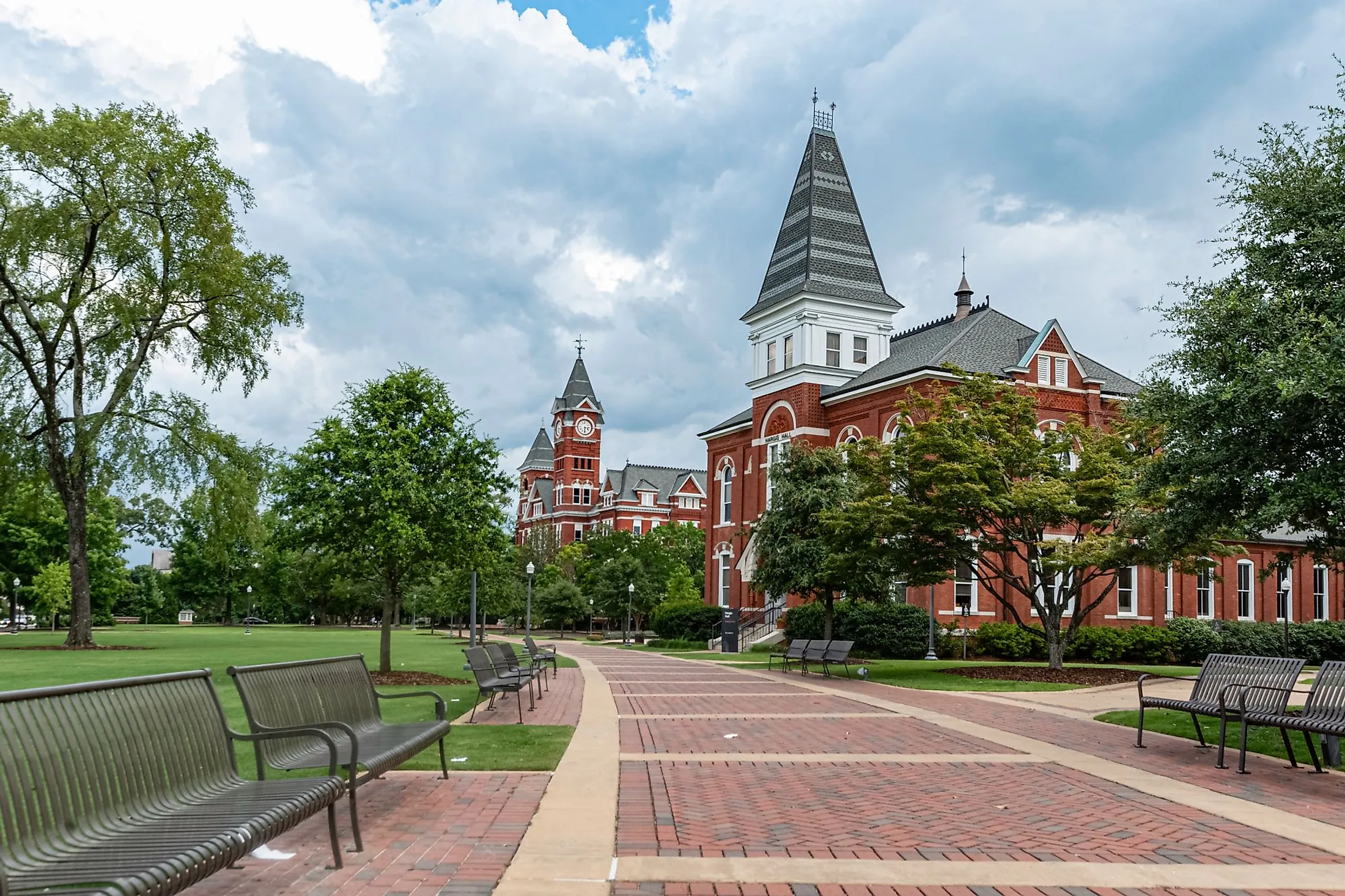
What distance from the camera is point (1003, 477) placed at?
23.0 m

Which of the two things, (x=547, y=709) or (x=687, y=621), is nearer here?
(x=547, y=709)

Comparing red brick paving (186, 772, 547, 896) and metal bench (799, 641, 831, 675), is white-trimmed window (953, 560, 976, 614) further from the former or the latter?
red brick paving (186, 772, 547, 896)

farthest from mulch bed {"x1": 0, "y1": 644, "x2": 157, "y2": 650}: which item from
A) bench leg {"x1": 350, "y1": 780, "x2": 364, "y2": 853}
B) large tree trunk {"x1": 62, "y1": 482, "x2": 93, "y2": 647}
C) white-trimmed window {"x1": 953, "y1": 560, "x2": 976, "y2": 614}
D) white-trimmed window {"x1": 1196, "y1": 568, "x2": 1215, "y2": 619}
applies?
white-trimmed window {"x1": 1196, "y1": 568, "x2": 1215, "y2": 619}

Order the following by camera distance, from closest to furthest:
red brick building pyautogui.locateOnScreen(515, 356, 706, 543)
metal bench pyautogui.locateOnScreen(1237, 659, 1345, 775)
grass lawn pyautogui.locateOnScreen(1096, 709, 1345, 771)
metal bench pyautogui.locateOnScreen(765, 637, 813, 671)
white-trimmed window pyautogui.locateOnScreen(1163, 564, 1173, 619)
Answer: metal bench pyautogui.locateOnScreen(1237, 659, 1345, 775) < grass lawn pyautogui.locateOnScreen(1096, 709, 1345, 771) < metal bench pyautogui.locateOnScreen(765, 637, 813, 671) < white-trimmed window pyautogui.locateOnScreen(1163, 564, 1173, 619) < red brick building pyautogui.locateOnScreen(515, 356, 706, 543)

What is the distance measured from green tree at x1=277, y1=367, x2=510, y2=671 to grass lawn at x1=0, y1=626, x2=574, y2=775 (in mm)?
2529

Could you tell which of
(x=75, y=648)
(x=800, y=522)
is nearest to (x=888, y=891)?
(x=800, y=522)

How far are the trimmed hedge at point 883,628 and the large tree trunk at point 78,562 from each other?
74.2 feet

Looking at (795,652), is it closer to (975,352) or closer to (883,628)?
(883,628)

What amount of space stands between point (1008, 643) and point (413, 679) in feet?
71.0

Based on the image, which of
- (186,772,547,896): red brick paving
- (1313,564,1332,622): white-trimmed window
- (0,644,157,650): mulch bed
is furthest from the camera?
(1313,564,1332,622): white-trimmed window

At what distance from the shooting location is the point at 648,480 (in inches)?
4178

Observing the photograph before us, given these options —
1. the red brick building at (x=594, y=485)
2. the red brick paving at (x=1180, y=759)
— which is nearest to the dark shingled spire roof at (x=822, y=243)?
the red brick paving at (x=1180, y=759)

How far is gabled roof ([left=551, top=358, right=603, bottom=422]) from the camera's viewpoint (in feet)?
355

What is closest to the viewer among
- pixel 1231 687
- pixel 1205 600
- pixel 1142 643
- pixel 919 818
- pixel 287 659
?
pixel 919 818
